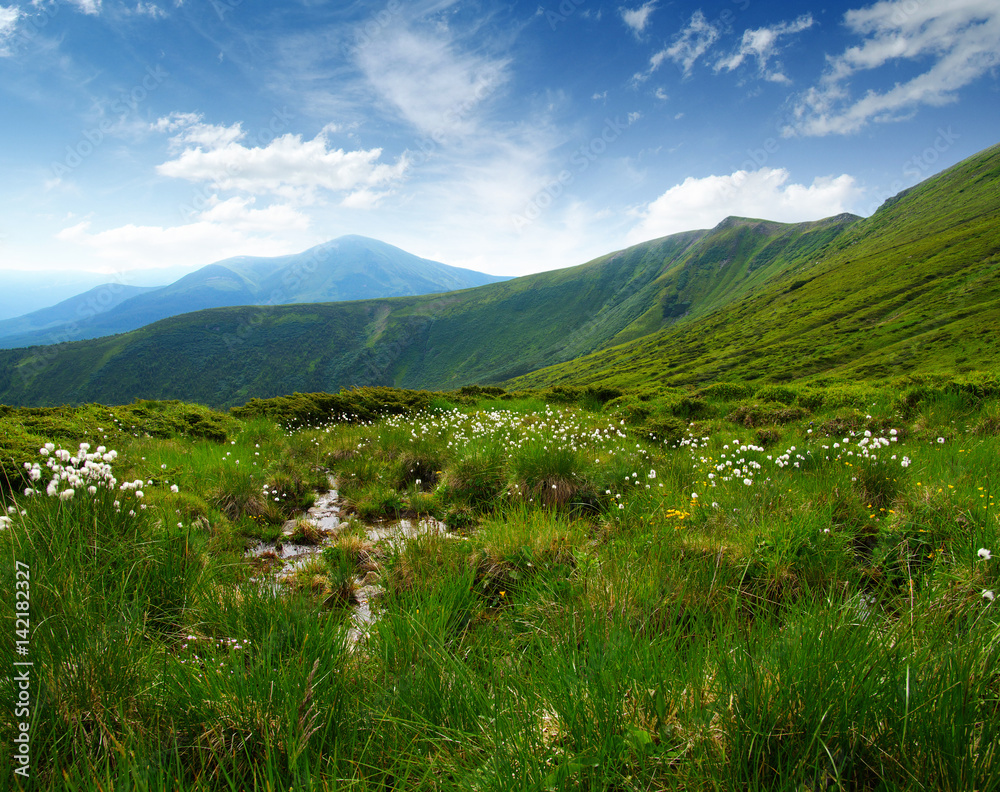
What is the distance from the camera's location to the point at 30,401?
17850 cm

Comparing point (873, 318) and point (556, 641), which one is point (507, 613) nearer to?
point (556, 641)

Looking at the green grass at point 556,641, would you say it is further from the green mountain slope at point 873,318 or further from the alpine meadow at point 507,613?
the green mountain slope at point 873,318

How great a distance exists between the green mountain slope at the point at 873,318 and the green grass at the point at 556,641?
55.3 m

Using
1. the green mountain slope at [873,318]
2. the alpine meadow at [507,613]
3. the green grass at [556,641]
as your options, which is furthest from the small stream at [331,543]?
the green mountain slope at [873,318]

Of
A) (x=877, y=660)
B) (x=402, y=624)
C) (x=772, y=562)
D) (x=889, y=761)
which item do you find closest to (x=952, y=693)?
(x=877, y=660)

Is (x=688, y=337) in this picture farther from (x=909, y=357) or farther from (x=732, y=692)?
(x=732, y=692)

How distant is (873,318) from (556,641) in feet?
379

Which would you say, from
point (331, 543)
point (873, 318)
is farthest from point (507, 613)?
point (873, 318)

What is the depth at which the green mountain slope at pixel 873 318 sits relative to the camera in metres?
65.7

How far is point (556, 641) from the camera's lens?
270 centimetres

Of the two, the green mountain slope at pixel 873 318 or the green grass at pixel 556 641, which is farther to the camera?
the green mountain slope at pixel 873 318

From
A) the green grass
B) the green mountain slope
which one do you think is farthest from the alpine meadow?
the green mountain slope

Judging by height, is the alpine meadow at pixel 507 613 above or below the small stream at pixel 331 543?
above

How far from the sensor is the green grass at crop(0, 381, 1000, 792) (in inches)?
70.0
